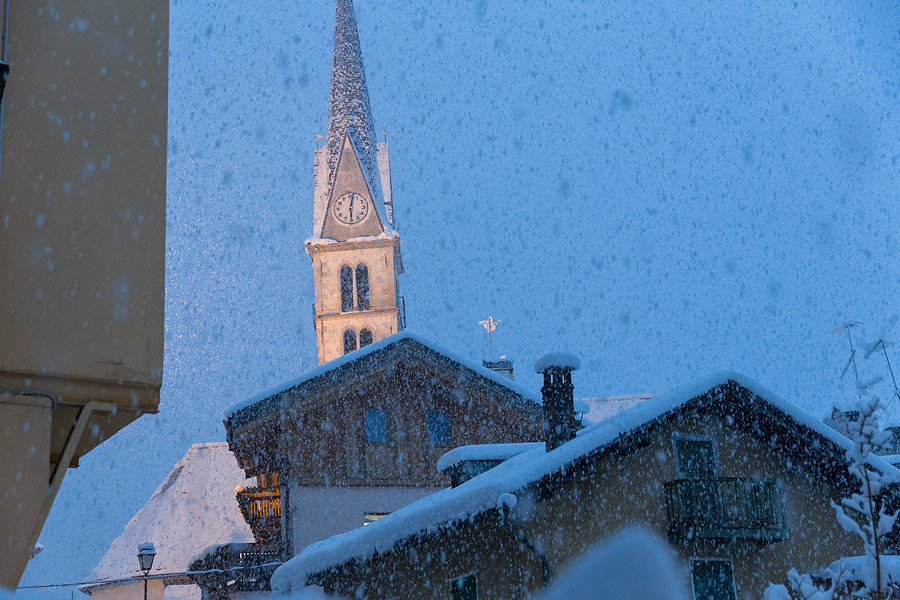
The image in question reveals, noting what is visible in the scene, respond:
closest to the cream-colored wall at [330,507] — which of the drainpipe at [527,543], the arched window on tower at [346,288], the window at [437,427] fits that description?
the window at [437,427]

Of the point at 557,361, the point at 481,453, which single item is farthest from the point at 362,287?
the point at 557,361

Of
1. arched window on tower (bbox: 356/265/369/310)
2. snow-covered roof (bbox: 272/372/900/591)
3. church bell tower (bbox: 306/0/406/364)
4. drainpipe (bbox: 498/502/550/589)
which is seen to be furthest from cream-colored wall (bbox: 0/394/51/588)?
arched window on tower (bbox: 356/265/369/310)

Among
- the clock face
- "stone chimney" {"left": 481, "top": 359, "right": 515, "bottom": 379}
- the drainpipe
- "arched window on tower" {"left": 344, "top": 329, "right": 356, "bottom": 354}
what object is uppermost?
the clock face

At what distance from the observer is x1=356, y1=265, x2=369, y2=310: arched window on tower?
53.6 m

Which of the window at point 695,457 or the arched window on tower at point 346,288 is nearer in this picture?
the window at point 695,457

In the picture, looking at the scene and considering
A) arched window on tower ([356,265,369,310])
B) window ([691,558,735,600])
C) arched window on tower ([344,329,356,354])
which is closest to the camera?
window ([691,558,735,600])

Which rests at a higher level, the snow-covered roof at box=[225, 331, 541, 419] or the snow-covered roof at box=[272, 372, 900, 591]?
the snow-covered roof at box=[225, 331, 541, 419]

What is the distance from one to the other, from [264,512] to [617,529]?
9545 millimetres

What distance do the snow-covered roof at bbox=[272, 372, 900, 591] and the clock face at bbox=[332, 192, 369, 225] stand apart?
1717 inches

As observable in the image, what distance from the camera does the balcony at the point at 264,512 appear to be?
19.0m

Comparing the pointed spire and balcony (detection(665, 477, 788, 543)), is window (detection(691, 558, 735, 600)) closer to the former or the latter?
balcony (detection(665, 477, 788, 543))

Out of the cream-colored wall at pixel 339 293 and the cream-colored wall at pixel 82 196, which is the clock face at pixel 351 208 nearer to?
the cream-colored wall at pixel 339 293

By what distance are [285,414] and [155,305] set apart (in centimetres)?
1243

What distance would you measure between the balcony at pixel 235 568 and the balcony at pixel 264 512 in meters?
0.33
